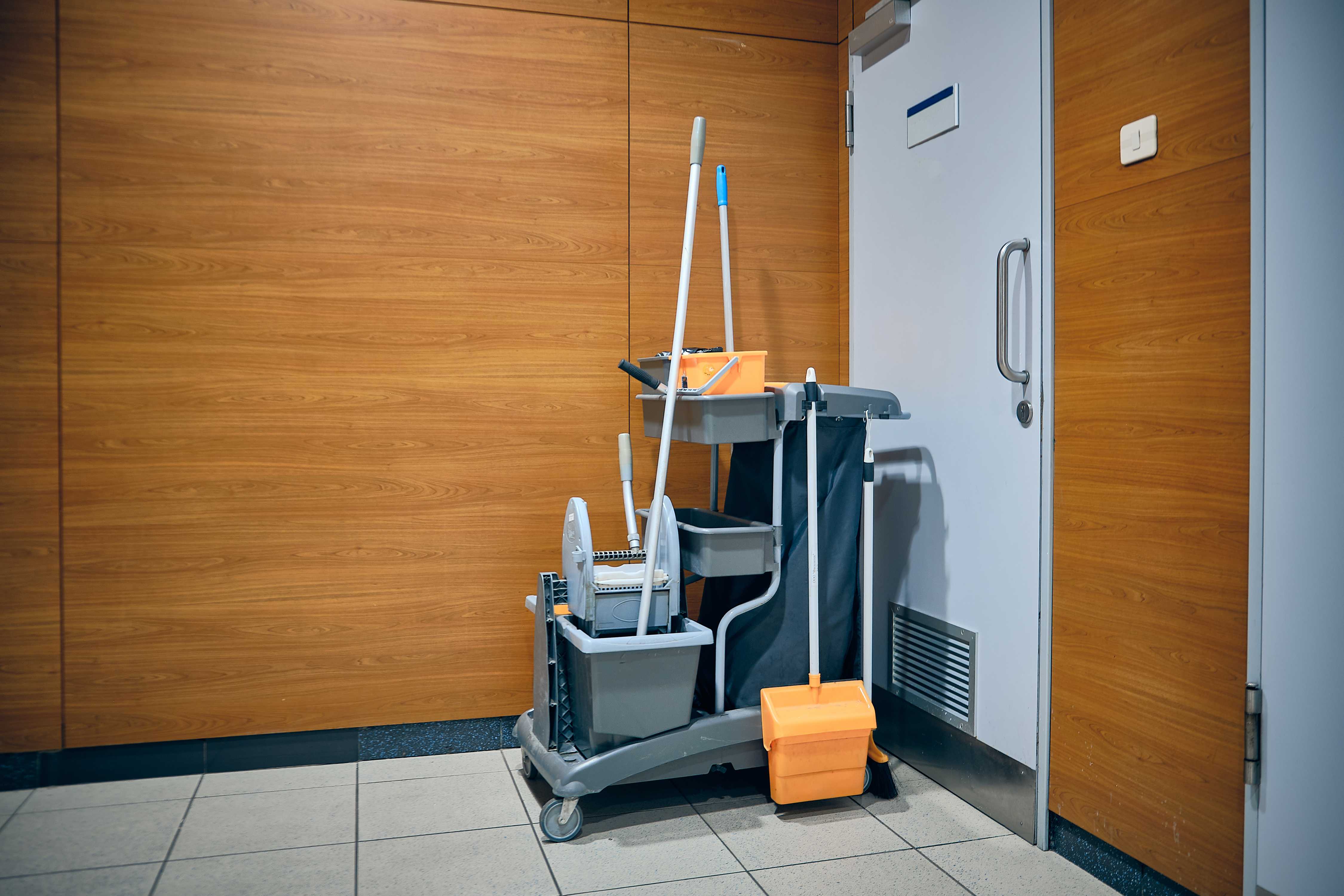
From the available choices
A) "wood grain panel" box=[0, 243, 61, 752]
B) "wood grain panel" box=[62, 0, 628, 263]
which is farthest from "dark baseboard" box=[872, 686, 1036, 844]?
→ "wood grain panel" box=[0, 243, 61, 752]

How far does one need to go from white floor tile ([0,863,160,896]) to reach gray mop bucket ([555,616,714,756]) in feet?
3.18

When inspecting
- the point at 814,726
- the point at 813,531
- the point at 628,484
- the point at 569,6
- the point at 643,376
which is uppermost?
the point at 569,6

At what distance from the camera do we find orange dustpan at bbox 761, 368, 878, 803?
7.29ft

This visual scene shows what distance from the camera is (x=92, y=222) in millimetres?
2457

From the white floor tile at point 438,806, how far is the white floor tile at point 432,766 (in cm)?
3

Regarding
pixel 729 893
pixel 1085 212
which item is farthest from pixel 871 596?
pixel 1085 212

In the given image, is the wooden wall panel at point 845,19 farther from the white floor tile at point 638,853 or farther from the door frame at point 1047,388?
the white floor tile at point 638,853

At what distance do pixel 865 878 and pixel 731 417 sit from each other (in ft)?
3.50

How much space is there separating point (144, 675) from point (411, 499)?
843 mm

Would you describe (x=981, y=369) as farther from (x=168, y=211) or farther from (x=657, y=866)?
(x=168, y=211)

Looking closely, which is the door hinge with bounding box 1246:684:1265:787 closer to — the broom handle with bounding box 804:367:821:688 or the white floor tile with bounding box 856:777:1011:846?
the white floor tile with bounding box 856:777:1011:846

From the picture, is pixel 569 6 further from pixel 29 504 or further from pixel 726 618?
pixel 29 504

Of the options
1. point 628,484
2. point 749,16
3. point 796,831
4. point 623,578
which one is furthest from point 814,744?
point 749,16

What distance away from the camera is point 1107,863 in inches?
75.9
